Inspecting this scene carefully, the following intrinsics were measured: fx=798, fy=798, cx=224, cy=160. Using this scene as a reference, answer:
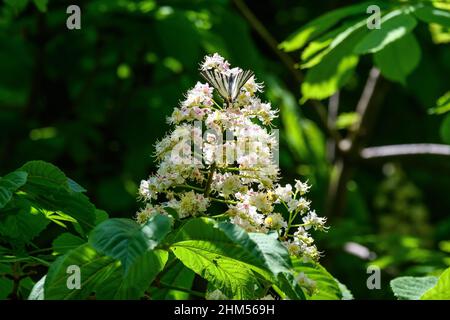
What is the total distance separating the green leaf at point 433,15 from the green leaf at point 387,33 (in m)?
0.04

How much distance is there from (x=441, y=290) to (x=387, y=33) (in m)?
1.17

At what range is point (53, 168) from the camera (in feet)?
6.13

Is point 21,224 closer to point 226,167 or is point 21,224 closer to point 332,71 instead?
point 226,167

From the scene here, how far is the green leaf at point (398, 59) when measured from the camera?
3.01 meters

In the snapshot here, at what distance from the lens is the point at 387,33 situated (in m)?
2.65

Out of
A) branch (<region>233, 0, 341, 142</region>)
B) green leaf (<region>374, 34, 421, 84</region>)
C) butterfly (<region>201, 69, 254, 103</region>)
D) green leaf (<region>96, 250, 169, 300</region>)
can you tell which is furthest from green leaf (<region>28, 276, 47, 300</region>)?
branch (<region>233, 0, 341, 142</region>)

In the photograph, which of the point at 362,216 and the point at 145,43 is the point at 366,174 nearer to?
the point at 362,216

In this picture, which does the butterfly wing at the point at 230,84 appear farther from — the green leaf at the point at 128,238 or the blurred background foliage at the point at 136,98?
the blurred background foliage at the point at 136,98

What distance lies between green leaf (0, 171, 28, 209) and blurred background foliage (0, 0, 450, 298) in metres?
2.40

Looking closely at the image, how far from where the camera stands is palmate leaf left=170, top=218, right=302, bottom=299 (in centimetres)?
150

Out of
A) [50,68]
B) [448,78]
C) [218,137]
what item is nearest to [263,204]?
[218,137]

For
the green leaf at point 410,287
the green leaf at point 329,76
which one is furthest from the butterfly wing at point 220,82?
the green leaf at point 329,76

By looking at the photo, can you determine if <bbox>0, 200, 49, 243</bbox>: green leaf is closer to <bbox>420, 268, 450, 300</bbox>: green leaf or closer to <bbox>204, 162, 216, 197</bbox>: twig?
<bbox>204, 162, 216, 197</bbox>: twig

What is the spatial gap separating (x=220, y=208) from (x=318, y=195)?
91 centimetres
